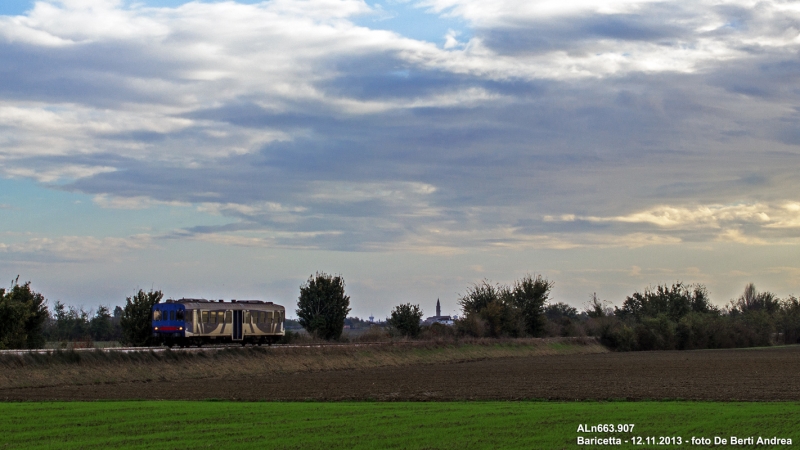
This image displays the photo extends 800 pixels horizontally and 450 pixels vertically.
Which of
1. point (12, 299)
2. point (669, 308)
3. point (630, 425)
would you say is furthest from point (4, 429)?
point (669, 308)

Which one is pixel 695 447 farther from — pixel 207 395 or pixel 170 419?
pixel 207 395

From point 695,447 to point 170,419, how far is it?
15.5 metres

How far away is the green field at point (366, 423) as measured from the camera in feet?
67.0

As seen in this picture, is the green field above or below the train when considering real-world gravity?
below

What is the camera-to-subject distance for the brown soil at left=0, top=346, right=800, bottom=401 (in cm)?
3409

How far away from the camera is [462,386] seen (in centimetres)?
4006

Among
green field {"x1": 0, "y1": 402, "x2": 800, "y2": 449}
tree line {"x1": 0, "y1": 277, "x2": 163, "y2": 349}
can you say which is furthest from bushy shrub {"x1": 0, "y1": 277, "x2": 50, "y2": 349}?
green field {"x1": 0, "y1": 402, "x2": 800, "y2": 449}

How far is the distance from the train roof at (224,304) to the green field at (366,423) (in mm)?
21905

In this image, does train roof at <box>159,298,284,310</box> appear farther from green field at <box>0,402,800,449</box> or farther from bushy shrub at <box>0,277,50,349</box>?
green field at <box>0,402,800,449</box>

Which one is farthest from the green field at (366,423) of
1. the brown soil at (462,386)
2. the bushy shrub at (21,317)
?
the bushy shrub at (21,317)

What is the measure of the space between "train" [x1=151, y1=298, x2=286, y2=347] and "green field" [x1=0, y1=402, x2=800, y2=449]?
21.6 meters

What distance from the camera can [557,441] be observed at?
20297 mm

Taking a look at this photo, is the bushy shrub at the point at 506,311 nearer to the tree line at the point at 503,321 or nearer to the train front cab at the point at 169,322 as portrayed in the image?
the tree line at the point at 503,321

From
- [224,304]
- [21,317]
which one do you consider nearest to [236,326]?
[224,304]
